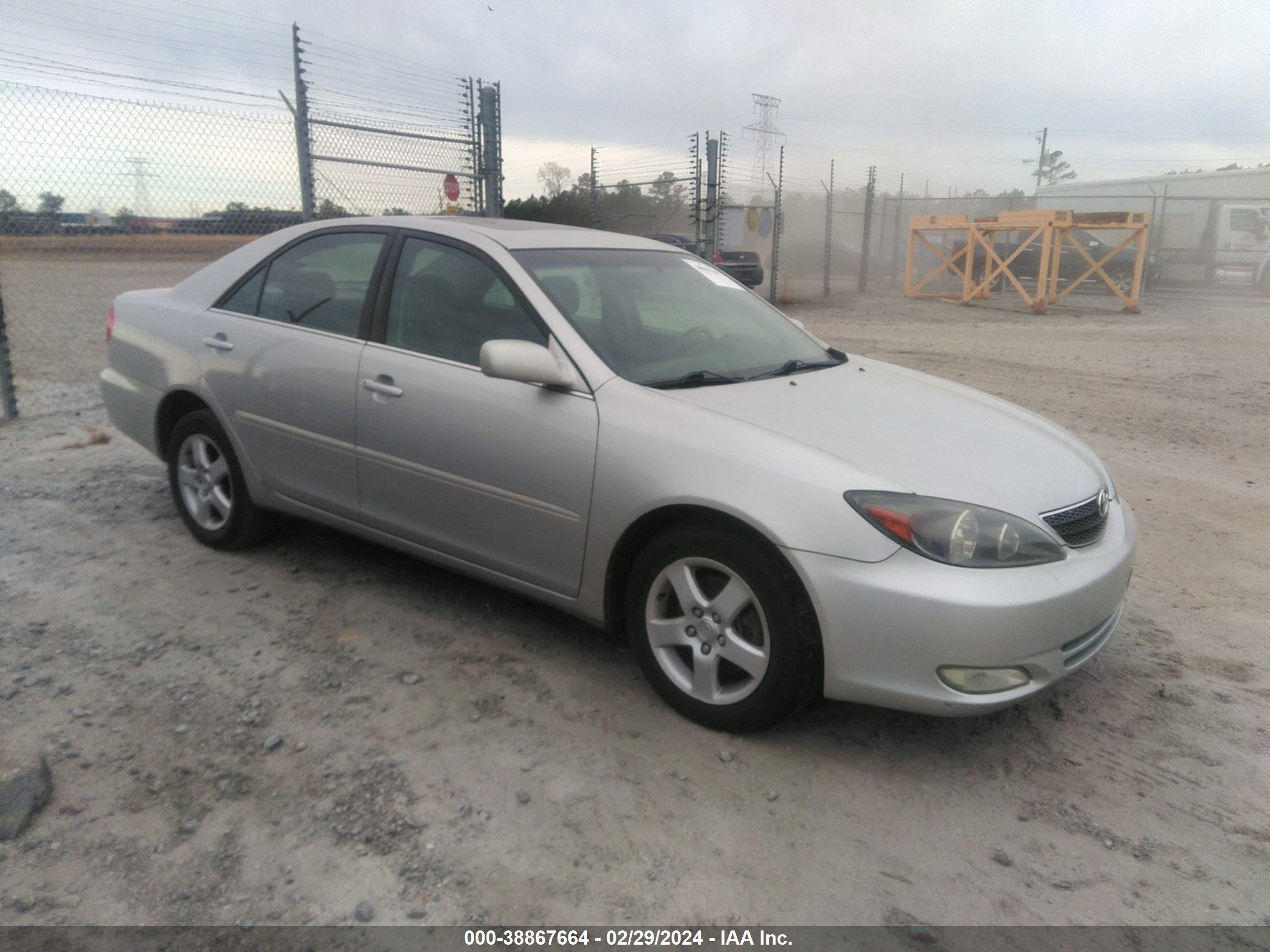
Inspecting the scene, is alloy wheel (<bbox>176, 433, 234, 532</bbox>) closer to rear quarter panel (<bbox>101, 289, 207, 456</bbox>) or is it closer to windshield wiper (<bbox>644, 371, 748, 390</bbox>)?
rear quarter panel (<bbox>101, 289, 207, 456</bbox>)

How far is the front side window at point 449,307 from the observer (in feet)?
11.6

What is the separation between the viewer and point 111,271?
11562mm

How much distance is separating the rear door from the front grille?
2.53m

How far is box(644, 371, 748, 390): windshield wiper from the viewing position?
3.29 meters

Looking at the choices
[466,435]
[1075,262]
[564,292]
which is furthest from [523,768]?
[1075,262]

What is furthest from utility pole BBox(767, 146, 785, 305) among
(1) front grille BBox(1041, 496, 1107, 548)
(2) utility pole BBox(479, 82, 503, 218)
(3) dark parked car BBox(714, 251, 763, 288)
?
(1) front grille BBox(1041, 496, 1107, 548)

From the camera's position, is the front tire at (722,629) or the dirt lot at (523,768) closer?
the dirt lot at (523,768)

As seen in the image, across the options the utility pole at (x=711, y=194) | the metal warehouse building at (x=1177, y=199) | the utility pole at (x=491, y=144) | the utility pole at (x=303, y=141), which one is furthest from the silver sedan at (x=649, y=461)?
the metal warehouse building at (x=1177, y=199)

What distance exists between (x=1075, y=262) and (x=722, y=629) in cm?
2632

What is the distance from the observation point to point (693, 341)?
12.2 ft

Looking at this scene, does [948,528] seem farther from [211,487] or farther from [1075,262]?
[1075,262]

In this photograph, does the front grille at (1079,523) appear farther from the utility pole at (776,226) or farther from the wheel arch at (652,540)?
the utility pole at (776,226)

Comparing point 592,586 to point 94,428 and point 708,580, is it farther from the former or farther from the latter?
point 94,428

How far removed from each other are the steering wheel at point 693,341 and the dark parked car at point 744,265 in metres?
15.3
